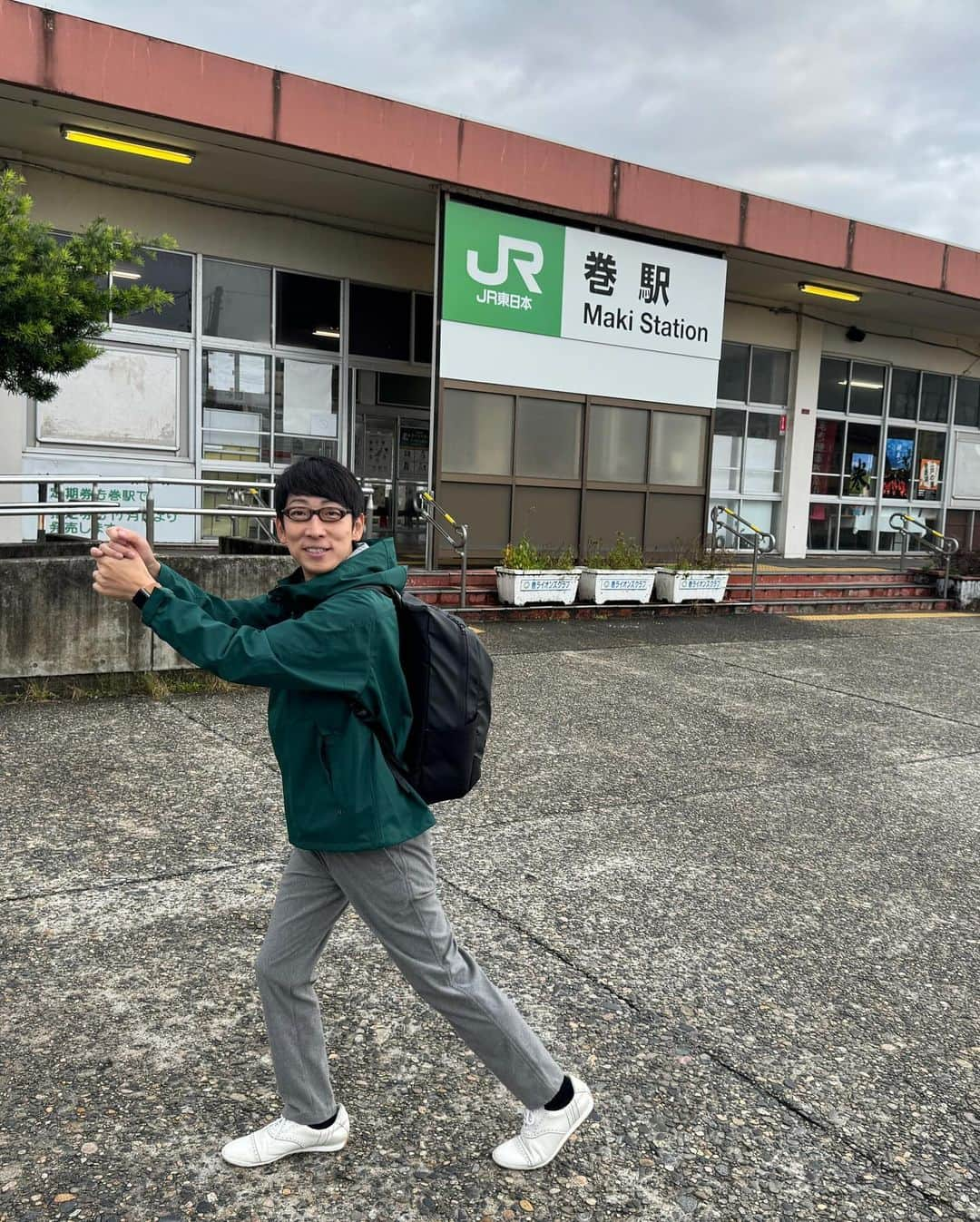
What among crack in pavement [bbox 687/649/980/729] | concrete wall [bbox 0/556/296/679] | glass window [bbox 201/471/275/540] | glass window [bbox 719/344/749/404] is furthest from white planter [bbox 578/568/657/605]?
glass window [bbox 719/344/749/404]

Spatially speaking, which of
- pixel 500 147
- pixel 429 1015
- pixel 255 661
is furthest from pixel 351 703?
pixel 500 147

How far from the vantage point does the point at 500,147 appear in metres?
11.7

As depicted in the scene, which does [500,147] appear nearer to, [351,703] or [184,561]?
[184,561]

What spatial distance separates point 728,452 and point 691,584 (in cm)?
646

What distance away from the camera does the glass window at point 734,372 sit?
1788cm

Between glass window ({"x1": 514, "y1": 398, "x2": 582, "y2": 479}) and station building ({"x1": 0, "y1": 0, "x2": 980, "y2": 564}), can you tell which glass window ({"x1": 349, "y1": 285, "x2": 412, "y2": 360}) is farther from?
glass window ({"x1": 514, "y1": 398, "x2": 582, "y2": 479})

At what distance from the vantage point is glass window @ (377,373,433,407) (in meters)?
14.7

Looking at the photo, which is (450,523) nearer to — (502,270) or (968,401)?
(502,270)

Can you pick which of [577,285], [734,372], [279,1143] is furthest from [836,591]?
[279,1143]

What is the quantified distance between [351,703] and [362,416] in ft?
42.1

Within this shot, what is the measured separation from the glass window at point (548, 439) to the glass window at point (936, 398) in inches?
418

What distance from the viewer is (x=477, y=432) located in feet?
41.3

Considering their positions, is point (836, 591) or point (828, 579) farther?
point (828, 579)

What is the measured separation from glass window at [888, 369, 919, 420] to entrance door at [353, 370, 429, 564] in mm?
10284
